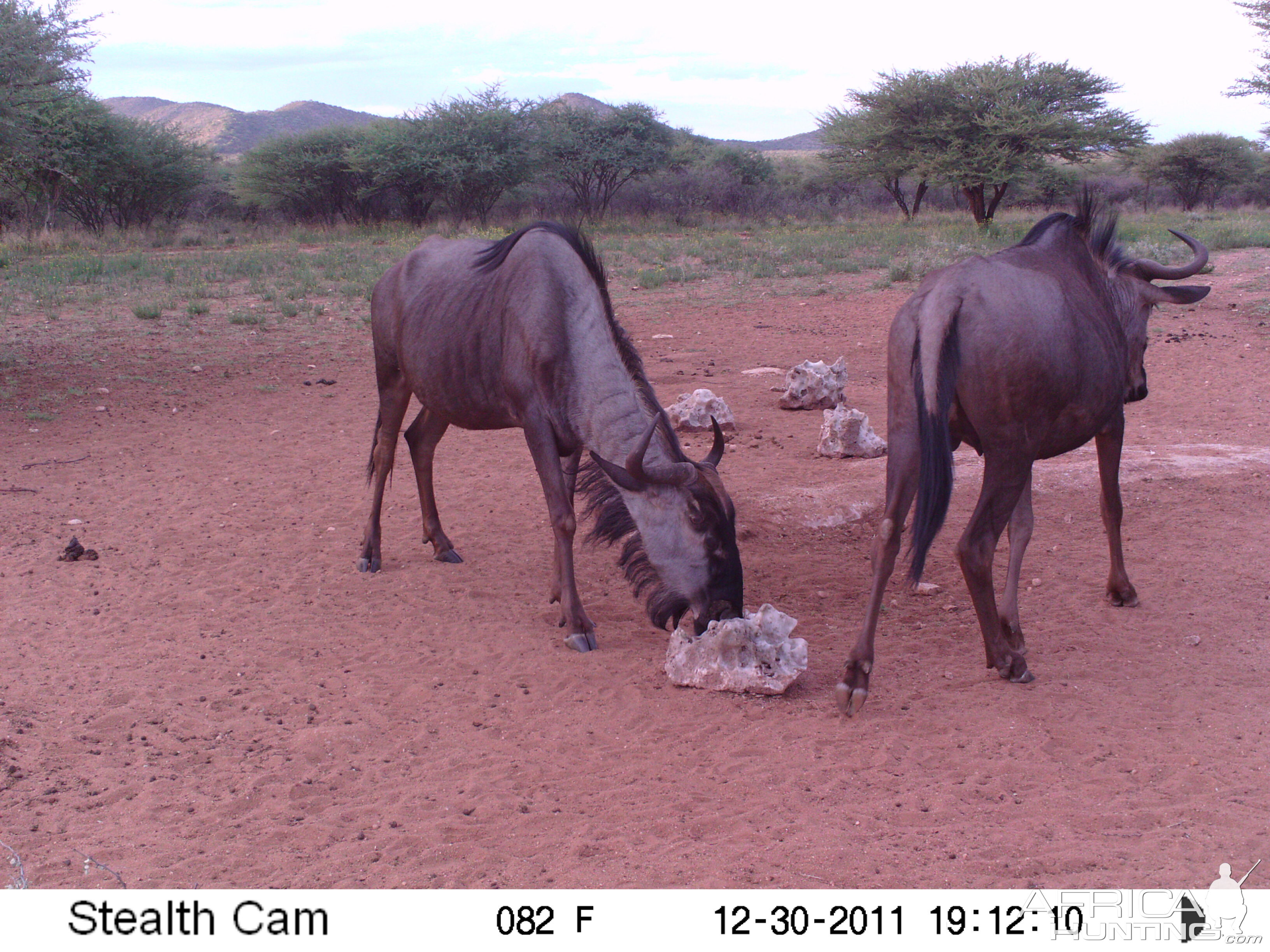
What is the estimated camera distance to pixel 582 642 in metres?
4.64

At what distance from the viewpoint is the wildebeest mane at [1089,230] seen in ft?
15.1

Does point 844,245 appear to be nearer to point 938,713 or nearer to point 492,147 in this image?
point 492,147

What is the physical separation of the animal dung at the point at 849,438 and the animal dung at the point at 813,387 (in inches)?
58.4

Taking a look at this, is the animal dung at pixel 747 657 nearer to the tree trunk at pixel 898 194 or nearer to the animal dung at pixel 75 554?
the animal dung at pixel 75 554

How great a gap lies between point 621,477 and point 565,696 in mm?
968

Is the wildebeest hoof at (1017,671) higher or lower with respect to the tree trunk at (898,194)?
lower

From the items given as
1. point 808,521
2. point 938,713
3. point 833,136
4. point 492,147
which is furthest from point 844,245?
point 938,713

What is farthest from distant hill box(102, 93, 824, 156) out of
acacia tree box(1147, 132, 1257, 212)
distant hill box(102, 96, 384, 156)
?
acacia tree box(1147, 132, 1257, 212)

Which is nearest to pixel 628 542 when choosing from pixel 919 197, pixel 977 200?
pixel 977 200

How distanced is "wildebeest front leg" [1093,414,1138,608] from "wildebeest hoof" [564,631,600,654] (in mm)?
2630

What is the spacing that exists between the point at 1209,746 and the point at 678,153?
119 feet

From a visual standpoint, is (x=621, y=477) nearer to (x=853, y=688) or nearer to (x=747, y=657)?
(x=747, y=657)

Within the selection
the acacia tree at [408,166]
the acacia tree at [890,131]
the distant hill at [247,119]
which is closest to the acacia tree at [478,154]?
the acacia tree at [408,166]

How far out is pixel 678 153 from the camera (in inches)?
1464
